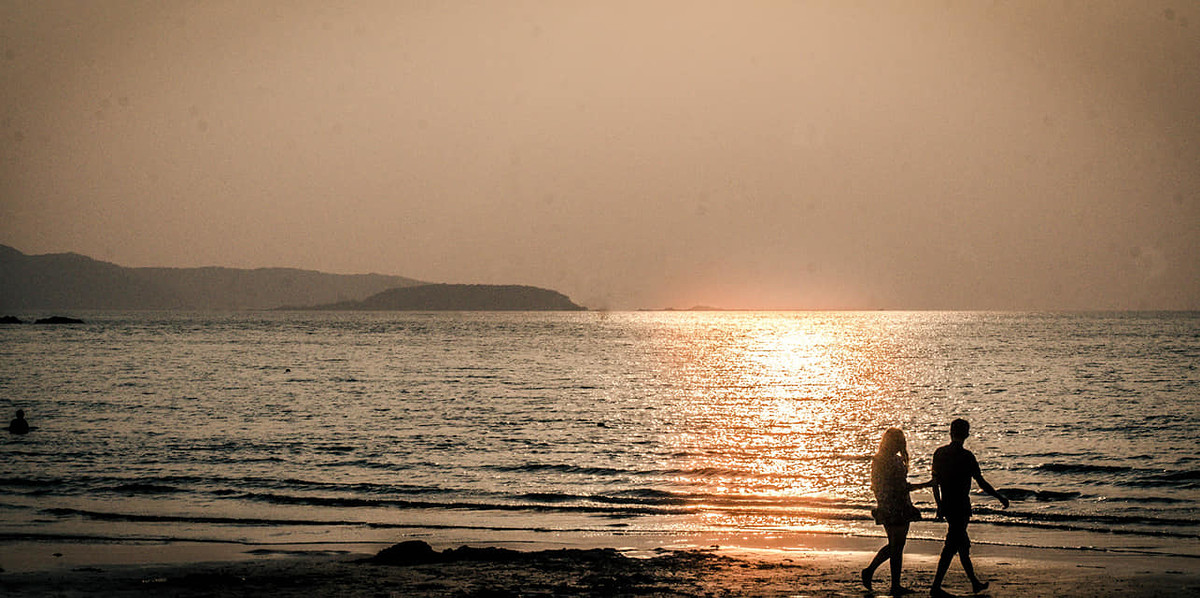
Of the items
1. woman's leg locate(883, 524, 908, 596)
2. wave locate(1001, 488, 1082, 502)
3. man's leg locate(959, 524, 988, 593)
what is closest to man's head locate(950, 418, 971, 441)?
man's leg locate(959, 524, 988, 593)

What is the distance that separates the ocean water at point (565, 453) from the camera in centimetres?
1991

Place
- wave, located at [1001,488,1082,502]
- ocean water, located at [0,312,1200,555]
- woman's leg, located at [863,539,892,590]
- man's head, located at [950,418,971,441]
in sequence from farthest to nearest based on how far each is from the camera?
1. wave, located at [1001,488,1082,502]
2. ocean water, located at [0,312,1200,555]
3. woman's leg, located at [863,539,892,590]
4. man's head, located at [950,418,971,441]

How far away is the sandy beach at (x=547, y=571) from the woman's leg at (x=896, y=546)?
212 mm

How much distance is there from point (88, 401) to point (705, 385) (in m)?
34.5

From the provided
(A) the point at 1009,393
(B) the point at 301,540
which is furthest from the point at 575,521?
(A) the point at 1009,393

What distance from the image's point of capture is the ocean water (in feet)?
65.3

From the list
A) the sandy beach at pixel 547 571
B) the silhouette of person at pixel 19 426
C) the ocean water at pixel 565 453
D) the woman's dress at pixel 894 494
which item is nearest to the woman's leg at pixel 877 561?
the sandy beach at pixel 547 571

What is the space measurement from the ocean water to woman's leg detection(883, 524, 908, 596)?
5.60 meters

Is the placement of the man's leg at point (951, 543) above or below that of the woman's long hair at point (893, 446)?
below

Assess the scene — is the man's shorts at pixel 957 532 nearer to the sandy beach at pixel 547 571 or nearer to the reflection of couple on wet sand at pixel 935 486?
the reflection of couple on wet sand at pixel 935 486

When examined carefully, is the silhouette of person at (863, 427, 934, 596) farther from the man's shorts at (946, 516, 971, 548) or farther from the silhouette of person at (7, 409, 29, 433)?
the silhouette of person at (7, 409, 29, 433)

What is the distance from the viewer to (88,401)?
160ft

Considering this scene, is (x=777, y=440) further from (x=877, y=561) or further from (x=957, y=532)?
(x=957, y=532)

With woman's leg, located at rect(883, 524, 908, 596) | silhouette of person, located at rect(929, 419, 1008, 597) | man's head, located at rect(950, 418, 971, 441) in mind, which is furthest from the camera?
woman's leg, located at rect(883, 524, 908, 596)
